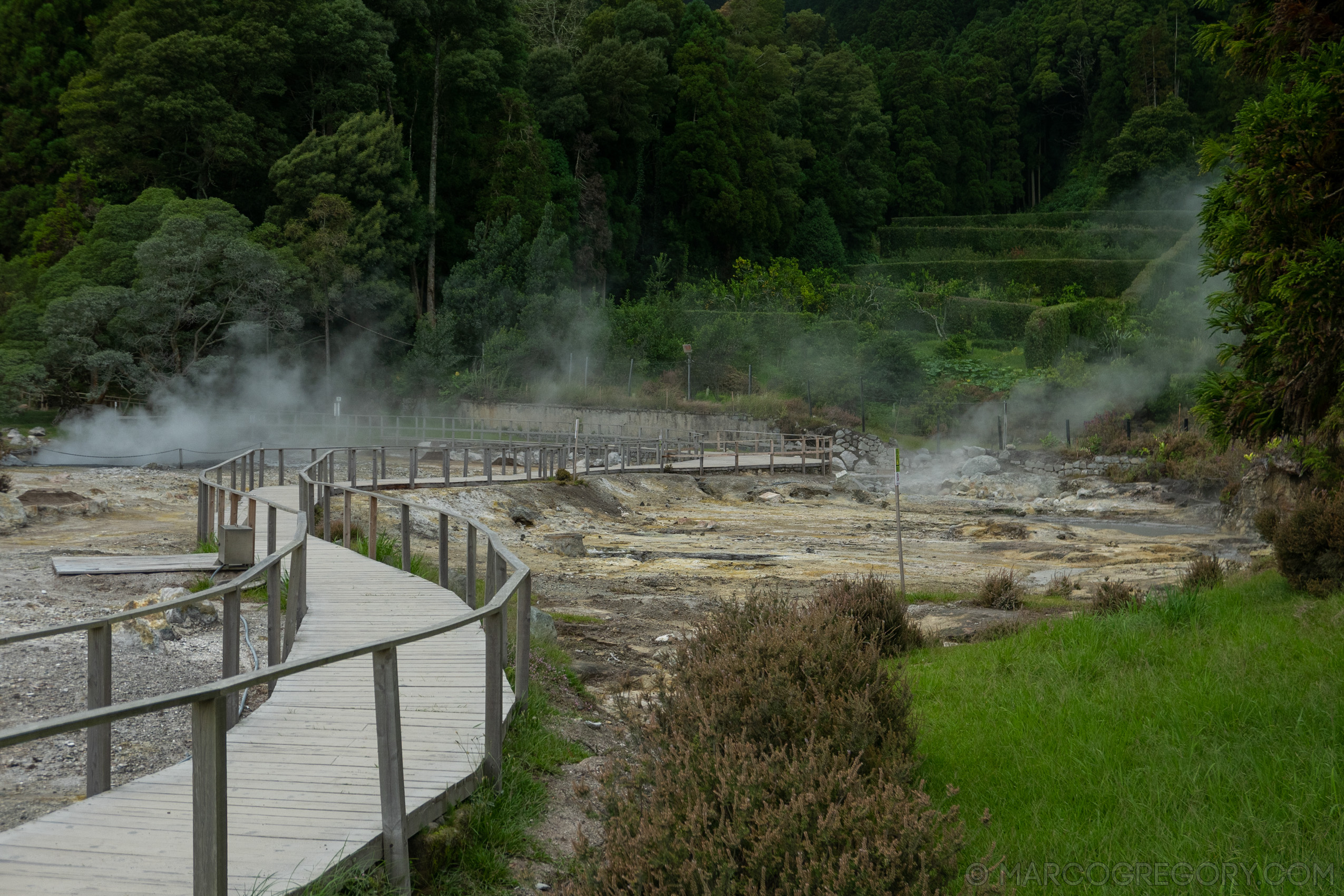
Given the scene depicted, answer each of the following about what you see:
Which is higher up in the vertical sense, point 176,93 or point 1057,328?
point 176,93

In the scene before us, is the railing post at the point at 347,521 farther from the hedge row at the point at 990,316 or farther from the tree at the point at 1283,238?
the hedge row at the point at 990,316

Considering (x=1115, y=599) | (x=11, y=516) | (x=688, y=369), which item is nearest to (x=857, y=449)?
(x=688, y=369)

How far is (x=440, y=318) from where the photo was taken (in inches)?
1802

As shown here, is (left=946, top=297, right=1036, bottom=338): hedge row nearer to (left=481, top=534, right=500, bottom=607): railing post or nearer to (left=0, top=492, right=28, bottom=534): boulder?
(left=0, top=492, right=28, bottom=534): boulder

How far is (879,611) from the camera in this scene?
9.28m

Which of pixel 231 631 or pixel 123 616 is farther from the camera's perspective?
pixel 231 631

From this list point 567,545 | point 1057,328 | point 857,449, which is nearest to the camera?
point 567,545

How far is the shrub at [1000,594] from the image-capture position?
12.1 meters

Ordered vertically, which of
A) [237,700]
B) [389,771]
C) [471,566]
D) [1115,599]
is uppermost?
[471,566]

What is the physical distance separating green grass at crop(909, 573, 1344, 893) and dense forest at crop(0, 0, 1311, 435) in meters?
26.1

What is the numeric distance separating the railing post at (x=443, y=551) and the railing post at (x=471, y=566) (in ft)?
1.71

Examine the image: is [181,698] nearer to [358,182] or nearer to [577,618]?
[577,618]

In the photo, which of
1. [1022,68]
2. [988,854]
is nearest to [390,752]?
[988,854]

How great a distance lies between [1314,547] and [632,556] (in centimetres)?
1133
